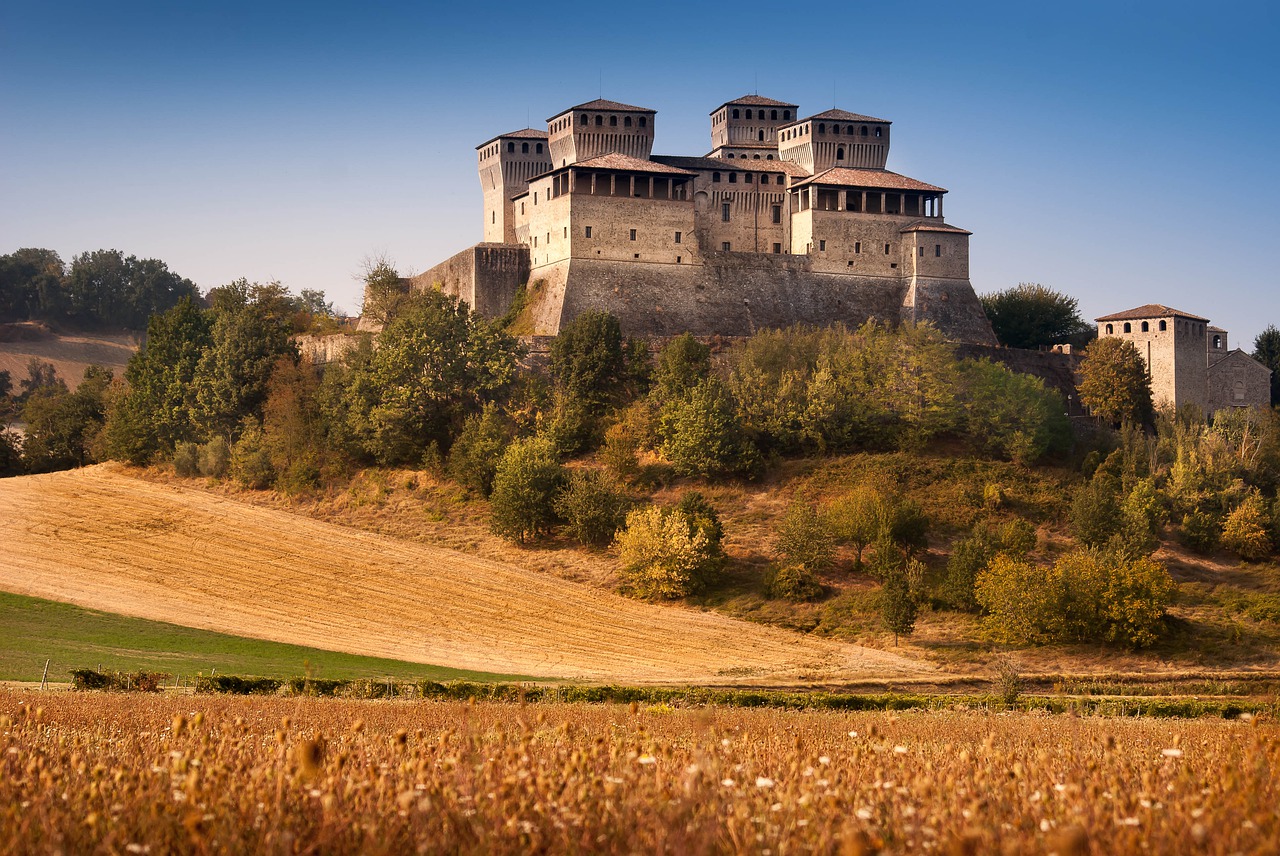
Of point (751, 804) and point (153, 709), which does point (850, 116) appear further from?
point (751, 804)

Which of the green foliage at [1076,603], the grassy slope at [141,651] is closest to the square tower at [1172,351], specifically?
the green foliage at [1076,603]

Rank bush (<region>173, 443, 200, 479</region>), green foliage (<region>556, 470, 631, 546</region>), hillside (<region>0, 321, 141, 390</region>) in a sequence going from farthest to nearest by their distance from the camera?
hillside (<region>0, 321, 141, 390</region>) → bush (<region>173, 443, 200, 479</region>) → green foliage (<region>556, 470, 631, 546</region>)

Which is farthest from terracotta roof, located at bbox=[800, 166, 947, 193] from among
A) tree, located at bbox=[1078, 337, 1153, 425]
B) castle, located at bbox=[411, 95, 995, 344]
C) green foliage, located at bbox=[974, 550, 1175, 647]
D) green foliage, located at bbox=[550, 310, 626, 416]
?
green foliage, located at bbox=[974, 550, 1175, 647]

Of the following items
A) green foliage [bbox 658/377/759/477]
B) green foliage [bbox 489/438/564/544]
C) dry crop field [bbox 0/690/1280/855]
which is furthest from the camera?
green foliage [bbox 658/377/759/477]

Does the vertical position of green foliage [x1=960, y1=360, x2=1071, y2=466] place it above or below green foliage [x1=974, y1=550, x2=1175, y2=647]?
above

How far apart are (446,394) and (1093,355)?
29392 mm

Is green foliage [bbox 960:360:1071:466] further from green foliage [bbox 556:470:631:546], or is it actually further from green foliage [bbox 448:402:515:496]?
green foliage [bbox 448:402:515:496]

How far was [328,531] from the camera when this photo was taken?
50.2 metres

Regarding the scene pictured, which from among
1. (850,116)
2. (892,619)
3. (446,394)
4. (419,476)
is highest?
(850,116)

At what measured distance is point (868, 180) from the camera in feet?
209

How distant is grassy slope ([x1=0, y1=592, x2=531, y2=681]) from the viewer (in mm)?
31312

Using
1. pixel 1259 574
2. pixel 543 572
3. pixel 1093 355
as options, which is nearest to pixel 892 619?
pixel 543 572

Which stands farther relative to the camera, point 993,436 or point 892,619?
point 993,436

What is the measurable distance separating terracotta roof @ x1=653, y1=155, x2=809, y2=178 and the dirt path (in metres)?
25.6
